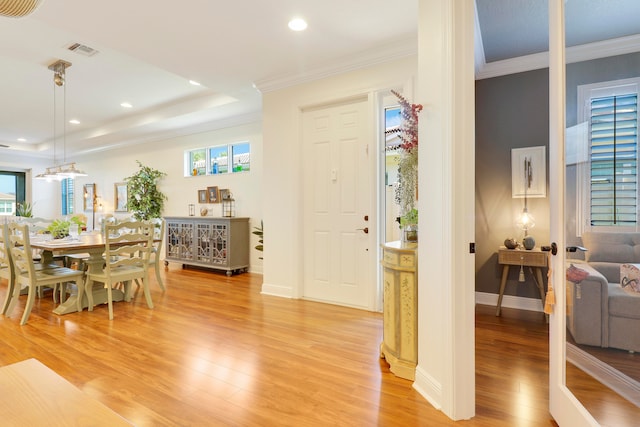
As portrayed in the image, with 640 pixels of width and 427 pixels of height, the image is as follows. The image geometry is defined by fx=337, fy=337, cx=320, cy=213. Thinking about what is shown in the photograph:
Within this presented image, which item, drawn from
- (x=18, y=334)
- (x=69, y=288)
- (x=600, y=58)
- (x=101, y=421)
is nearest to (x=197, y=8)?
(x=600, y=58)

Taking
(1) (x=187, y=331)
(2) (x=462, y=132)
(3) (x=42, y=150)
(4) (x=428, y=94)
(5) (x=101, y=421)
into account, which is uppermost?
(3) (x=42, y=150)

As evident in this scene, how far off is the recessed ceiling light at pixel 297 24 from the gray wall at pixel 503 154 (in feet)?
7.31

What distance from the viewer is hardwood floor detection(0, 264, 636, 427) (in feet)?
6.17

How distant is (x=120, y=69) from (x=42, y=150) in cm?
649

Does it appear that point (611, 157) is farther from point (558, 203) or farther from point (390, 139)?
point (390, 139)

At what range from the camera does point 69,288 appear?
456 centimetres

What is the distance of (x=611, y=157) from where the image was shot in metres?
1.52

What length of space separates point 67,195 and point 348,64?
9449mm

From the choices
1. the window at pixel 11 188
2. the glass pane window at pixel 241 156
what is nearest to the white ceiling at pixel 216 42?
the glass pane window at pixel 241 156

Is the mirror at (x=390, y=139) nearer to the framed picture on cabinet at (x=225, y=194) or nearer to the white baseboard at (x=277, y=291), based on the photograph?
the white baseboard at (x=277, y=291)

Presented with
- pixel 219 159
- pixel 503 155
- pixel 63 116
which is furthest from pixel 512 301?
pixel 63 116

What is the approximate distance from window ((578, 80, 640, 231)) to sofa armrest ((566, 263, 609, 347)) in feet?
0.89

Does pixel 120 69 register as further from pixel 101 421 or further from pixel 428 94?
pixel 101 421

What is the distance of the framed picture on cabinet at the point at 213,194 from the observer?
6.39 m
